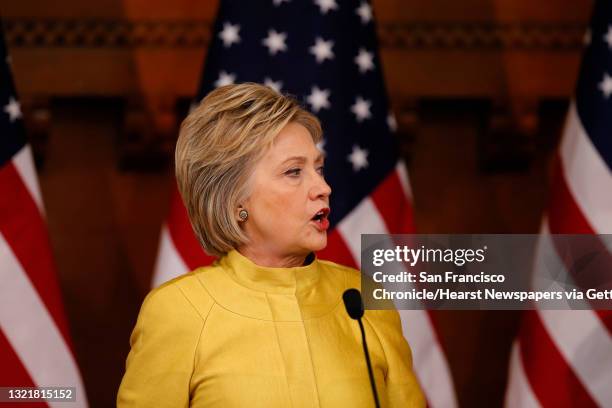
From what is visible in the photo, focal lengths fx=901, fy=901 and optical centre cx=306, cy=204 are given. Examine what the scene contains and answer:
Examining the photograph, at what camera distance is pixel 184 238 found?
226 centimetres

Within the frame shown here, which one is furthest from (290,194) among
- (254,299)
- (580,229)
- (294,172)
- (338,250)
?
(580,229)

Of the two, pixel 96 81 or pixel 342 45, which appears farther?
pixel 96 81

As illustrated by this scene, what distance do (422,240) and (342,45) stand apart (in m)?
0.75

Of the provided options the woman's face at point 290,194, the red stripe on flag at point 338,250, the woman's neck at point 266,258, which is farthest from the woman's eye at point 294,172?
the red stripe on flag at point 338,250

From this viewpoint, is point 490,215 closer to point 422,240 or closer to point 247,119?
point 422,240

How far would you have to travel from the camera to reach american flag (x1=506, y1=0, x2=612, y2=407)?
7.09 feet

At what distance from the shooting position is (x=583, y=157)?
2246mm

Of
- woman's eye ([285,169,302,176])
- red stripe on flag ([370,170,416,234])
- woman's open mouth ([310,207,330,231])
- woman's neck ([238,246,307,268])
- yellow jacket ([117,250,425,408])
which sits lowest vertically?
yellow jacket ([117,250,425,408])

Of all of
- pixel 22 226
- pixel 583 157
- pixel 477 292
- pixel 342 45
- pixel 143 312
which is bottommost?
pixel 143 312

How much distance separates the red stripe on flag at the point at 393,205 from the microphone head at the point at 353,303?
1.08 m

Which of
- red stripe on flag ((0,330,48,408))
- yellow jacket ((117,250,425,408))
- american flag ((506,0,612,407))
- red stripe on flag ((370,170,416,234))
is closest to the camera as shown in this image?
yellow jacket ((117,250,425,408))

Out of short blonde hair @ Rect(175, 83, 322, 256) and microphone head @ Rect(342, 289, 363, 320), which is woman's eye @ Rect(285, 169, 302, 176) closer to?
short blonde hair @ Rect(175, 83, 322, 256)

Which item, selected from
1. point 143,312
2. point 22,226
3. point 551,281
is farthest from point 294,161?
point 22,226

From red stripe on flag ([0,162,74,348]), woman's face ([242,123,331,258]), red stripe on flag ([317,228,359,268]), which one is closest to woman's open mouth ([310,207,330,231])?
woman's face ([242,123,331,258])
